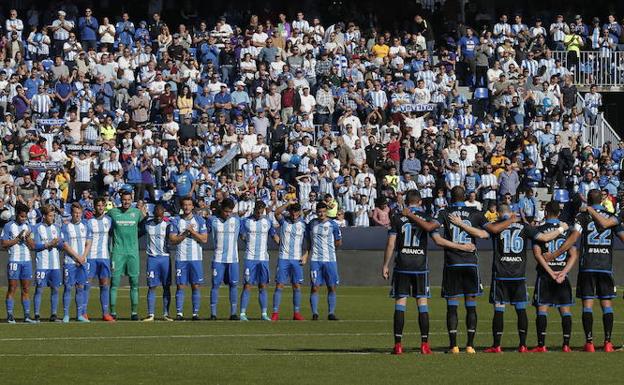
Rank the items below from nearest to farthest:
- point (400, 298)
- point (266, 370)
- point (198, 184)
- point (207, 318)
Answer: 1. point (266, 370)
2. point (400, 298)
3. point (207, 318)
4. point (198, 184)

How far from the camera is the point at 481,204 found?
131 ft

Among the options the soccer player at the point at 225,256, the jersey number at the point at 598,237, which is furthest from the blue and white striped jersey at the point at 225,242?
the jersey number at the point at 598,237

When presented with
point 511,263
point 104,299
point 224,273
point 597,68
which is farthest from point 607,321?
point 597,68

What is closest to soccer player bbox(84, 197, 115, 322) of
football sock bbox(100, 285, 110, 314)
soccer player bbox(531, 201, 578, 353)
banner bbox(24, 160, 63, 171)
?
football sock bbox(100, 285, 110, 314)

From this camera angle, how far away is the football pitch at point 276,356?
17.9 meters

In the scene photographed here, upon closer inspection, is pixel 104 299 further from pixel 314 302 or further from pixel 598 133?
pixel 598 133

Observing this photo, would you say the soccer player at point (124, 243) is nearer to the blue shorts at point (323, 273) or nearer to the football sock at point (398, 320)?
the blue shorts at point (323, 273)

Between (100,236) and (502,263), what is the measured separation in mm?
9417

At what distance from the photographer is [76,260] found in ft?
88.1

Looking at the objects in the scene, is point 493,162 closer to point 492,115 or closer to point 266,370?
point 492,115

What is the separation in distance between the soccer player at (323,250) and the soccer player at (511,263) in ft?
23.2

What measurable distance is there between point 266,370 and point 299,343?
3768 mm

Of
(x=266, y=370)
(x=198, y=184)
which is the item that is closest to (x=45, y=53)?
(x=198, y=184)

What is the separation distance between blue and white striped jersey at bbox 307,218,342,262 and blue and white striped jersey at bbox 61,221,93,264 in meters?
3.95
